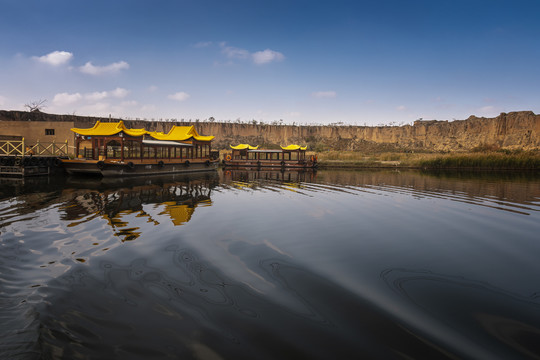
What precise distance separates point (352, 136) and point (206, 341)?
301ft

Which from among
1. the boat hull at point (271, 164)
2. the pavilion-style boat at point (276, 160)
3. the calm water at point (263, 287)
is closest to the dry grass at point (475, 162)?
the pavilion-style boat at point (276, 160)

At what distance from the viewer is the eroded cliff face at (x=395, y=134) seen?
255 ft

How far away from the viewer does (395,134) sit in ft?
294

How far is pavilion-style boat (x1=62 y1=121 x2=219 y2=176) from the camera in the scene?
81.1ft

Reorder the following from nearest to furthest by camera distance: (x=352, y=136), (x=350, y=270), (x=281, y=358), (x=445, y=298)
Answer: (x=281, y=358) < (x=445, y=298) < (x=350, y=270) < (x=352, y=136)

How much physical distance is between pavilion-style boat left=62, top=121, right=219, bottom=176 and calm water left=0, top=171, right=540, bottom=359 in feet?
48.5

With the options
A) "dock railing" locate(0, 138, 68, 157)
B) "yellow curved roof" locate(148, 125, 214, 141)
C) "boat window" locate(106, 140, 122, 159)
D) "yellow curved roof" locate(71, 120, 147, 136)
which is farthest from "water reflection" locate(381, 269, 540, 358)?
"yellow curved roof" locate(148, 125, 214, 141)

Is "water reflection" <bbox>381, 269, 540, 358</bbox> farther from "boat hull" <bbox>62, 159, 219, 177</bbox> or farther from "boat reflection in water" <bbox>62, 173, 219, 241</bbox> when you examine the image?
"boat hull" <bbox>62, 159, 219, 177</bbox>

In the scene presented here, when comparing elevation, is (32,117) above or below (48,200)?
above

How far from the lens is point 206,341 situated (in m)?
3.74

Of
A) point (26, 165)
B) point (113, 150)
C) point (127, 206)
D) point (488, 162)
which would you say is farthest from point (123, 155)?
point (488, 162)

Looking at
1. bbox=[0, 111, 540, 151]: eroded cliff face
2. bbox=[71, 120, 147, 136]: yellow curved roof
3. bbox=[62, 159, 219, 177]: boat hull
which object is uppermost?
bbox=[0, 111, 540, 151]: eroded cliff face

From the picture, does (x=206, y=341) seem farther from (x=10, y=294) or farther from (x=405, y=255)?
(x=405, y=255)

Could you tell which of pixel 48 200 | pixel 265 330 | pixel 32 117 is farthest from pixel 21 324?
Result: pixel 32 117
